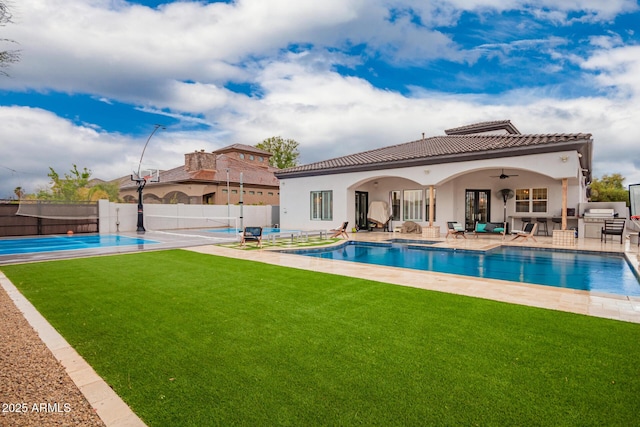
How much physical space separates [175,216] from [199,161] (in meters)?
12.0

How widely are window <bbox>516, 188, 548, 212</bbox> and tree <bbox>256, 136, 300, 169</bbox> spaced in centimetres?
3816

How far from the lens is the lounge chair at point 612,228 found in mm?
13484

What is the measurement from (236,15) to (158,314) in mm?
11501

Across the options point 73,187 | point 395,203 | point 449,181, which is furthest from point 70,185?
point 449,181

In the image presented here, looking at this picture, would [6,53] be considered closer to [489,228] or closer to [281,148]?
[489,228]

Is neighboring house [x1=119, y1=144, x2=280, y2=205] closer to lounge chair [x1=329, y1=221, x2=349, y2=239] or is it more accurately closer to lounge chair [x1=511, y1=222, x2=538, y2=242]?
lounge chair [x1=329, y1=221, x2=349, y2=239]

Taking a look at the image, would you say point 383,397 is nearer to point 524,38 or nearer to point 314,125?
point 524,38

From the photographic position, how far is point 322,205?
21.5 m

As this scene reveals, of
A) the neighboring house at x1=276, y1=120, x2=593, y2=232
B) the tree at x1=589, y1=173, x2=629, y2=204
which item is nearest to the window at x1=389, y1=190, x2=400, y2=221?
the neighboring house at x1=276, y1=120, x2=593, y2=232

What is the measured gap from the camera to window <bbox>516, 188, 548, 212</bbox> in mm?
17030

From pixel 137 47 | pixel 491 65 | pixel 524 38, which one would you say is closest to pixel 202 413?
pixel 137 47

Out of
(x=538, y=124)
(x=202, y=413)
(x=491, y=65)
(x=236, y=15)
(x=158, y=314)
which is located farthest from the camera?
(x=538, y=124)

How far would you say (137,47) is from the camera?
1384cm

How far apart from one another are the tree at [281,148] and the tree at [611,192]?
120 feet
